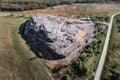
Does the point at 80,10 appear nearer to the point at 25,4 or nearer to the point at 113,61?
the point at 25,4

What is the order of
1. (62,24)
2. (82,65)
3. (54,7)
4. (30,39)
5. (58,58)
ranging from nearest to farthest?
1. (82,65)
2. (58,58)
3. (30,39)
4. (62,24)
5. (54,7)

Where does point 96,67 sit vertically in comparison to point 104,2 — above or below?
below

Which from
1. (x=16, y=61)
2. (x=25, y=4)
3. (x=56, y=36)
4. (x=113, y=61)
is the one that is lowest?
(x=113, y=61)

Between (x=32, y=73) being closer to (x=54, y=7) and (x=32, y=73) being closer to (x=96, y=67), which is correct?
(x=96, y=67)

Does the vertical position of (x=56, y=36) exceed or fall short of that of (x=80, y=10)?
it falls short

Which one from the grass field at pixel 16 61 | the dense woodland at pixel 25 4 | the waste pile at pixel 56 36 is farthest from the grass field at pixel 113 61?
the dense woodland at pixel 25 4

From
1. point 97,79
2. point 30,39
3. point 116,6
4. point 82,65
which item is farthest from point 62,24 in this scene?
point 116,6

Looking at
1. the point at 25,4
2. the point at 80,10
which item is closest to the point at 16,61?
the point at 25,4
